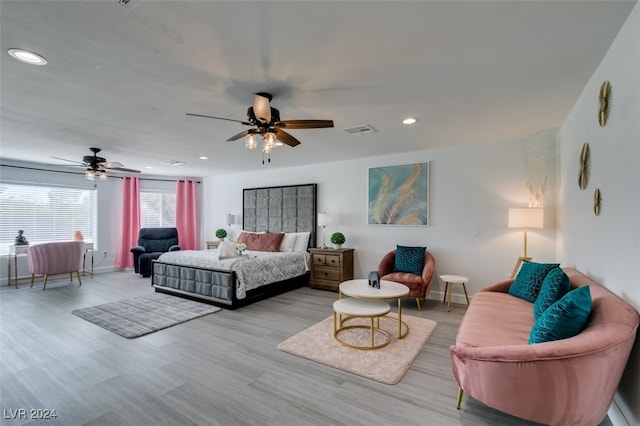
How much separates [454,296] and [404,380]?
2.58 meters

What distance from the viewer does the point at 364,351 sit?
2.86m

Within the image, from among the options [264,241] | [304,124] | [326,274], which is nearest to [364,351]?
[304,124]

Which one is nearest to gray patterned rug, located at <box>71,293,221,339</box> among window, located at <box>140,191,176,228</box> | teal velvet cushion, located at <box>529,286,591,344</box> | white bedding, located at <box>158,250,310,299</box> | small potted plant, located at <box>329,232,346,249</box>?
white bedding, located at <box>158,250,310,299</box>

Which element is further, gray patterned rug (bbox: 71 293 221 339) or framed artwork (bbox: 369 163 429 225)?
framed artwork (bbox: 369 163 429 225)

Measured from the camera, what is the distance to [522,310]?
106 inches

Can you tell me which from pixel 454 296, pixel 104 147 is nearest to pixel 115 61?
pixel 104 147

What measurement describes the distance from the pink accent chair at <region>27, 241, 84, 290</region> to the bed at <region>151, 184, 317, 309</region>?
2015mm

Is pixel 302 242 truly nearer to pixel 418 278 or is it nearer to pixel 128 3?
pixel 418 278

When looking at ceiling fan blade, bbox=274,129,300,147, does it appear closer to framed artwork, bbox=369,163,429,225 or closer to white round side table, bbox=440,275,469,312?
framed artwork, bbox=369,163,429,225

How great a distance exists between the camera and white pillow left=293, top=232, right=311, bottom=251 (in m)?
5.87

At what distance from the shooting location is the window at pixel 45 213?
5754mm

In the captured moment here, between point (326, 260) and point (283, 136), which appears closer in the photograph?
point (283, 136)

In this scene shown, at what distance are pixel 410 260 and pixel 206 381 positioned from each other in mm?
3297

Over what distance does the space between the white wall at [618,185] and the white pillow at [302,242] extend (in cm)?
418
